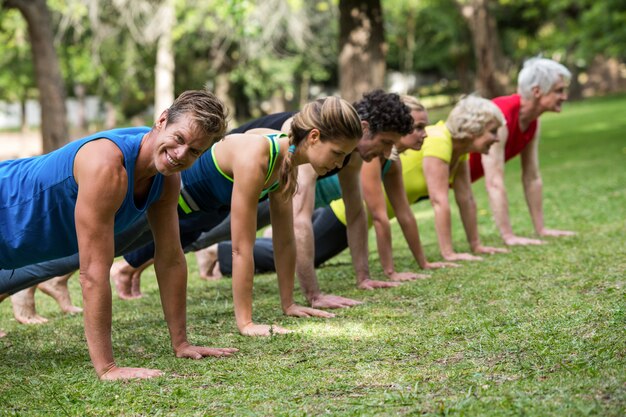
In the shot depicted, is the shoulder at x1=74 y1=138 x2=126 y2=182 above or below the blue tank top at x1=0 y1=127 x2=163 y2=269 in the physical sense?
above

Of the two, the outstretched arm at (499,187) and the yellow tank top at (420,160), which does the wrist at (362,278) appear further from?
the outstretched arm at (499,187)

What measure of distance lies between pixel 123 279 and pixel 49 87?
33.2 feet

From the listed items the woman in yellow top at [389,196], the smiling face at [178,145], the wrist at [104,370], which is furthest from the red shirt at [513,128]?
the wrist at [104,370]

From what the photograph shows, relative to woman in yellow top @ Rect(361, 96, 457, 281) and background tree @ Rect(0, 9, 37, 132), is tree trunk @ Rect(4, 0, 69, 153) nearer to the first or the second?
background tree @ Rect(0, 9, 37, 132)

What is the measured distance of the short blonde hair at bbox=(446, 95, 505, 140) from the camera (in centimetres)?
703

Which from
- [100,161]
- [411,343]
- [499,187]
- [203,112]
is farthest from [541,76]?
[100,161]

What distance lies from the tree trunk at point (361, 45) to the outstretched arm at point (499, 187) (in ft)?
23.1

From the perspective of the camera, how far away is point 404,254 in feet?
27.1

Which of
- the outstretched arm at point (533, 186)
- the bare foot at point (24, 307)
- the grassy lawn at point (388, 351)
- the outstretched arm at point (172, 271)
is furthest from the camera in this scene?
the outstretched arm at point (533, 186)

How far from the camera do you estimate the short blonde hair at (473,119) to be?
7.03 meters

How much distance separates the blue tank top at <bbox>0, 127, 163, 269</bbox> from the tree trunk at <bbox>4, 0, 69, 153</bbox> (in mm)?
12082

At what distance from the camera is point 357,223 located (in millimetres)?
6336

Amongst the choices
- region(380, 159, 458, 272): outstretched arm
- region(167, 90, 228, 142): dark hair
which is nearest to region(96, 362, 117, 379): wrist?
region(167, 90, 228, 142): dark hair

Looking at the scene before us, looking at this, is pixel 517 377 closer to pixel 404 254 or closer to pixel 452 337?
pixel 452 337
